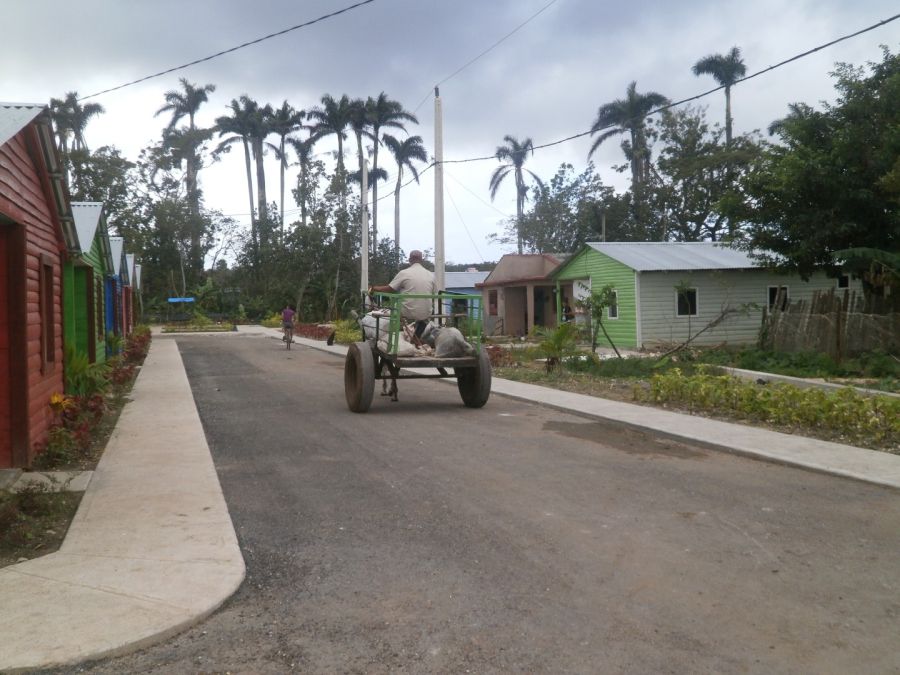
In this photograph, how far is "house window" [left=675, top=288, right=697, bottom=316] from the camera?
25837mm

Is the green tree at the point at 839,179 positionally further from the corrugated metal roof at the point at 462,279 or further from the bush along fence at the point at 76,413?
the corrugated metal roof at the point at 462,279

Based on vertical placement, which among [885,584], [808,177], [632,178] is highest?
[632,178]

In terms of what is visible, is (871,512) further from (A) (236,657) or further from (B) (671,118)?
(B) (671,118)

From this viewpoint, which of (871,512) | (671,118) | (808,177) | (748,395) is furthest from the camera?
(671,118)

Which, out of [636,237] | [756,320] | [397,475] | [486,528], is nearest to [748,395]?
[397,475]

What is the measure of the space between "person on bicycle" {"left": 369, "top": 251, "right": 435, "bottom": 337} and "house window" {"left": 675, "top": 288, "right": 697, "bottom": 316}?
611 inches

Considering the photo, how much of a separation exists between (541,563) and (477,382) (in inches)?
276

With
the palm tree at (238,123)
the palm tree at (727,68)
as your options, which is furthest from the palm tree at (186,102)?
the palm tree at (727,68)

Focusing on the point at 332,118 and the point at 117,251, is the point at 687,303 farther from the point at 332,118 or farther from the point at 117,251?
the point at 332,118

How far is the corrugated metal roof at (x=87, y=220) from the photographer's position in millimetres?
14792

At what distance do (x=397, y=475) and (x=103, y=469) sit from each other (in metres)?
2.82

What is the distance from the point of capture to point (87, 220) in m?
15.9

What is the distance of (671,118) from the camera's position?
1638 inches

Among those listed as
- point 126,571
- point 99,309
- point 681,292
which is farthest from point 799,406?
point 681,292
